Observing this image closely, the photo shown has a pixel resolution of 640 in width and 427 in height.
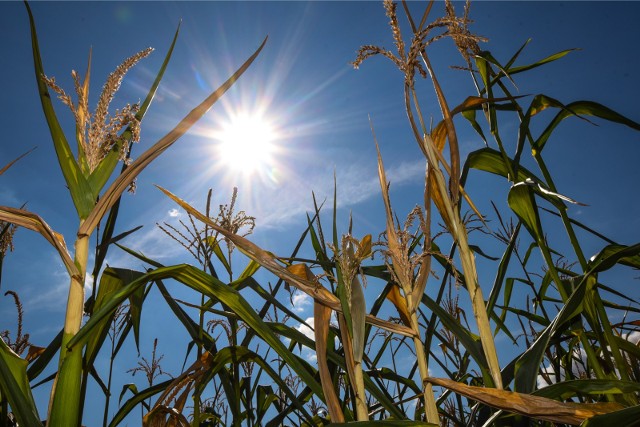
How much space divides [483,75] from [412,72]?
40 centimetres

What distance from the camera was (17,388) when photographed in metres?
0.82

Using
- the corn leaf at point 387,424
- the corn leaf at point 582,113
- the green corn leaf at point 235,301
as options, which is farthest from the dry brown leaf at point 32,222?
the corn leaf at point 582,113

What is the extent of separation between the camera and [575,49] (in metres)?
1.55

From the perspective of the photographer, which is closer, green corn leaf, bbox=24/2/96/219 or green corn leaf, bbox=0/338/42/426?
green corn leaf, bbox=0/338/42/426

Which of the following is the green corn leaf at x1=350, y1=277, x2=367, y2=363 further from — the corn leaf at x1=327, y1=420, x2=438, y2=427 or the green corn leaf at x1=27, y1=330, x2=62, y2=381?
the green corn leaf at x1=27, y1=330, x2=62, y2=381

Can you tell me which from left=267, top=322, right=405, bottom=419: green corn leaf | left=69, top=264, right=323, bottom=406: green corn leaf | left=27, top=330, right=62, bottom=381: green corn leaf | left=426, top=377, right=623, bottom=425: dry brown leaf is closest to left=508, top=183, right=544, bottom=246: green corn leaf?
left=426, top=377, right=623, bottom=425: dry brown leaf

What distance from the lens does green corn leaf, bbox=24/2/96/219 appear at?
98 centimetres

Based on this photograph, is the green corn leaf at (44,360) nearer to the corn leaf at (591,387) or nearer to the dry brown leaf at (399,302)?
the dry brown leaf at (399,302)

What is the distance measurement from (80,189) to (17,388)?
0.43 m

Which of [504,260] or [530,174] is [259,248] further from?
[530,174]

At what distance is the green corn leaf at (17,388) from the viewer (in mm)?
795

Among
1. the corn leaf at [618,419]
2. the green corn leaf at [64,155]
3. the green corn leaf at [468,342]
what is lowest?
the corn leaf at [618,419]

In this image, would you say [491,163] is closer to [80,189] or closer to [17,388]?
[80,189]

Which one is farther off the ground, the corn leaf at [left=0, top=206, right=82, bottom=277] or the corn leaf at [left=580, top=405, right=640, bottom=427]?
the corn leaf at [left=0, top=206, right=82, bottom=277]
